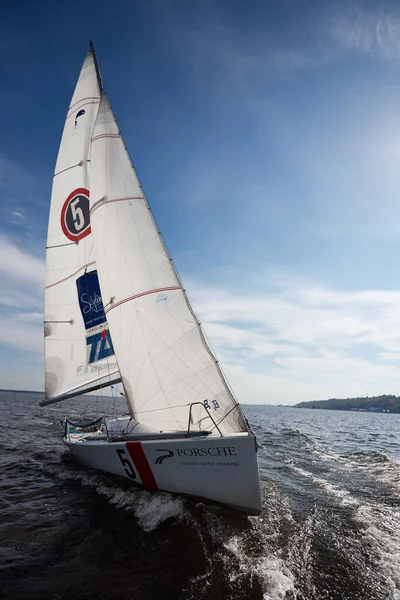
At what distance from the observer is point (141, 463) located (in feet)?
25.2

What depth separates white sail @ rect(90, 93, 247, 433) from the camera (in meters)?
7.71

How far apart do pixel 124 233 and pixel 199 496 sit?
7.05 meters

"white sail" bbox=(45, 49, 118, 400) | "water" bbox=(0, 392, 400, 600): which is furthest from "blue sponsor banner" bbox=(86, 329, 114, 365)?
"water" bbox=(0, 392, 400, 600)

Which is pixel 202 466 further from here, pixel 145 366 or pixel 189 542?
pixel 145 366

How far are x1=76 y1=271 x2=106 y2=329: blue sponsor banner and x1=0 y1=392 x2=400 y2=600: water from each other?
521 cm

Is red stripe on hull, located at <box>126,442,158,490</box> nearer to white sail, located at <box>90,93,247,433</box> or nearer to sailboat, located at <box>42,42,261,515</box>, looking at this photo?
sailboat, located at <box>42,42,261,515</box>

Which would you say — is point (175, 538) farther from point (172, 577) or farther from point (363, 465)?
point (363, 465)

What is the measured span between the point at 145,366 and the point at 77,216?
26.2 ft

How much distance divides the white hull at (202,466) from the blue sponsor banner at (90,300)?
17.4ft

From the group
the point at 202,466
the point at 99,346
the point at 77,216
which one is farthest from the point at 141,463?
the point at 77,216

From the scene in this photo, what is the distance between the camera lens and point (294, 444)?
18281 millimetres

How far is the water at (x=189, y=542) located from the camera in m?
4.56

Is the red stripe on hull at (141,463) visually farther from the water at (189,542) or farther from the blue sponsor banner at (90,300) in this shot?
the blue sponsor banner at (90,300)

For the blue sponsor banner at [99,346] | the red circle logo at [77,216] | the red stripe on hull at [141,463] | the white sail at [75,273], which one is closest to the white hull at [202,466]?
the red stripe on hull at [141,463]
